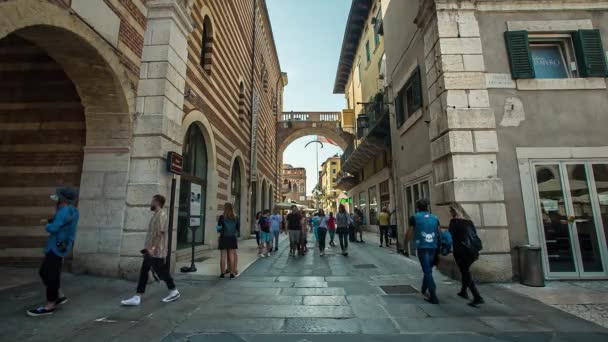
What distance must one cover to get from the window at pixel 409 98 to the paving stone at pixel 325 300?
19.2 ft

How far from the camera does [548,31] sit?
6852 millimetres

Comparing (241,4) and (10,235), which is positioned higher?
(241,4)

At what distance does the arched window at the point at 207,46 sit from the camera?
33.6 ft

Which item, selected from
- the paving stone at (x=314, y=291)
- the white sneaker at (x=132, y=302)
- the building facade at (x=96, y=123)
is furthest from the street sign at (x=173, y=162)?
the paving stone at (x=314, y=291)

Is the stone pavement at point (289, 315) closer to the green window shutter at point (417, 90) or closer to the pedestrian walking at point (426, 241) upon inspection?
the pedestrian walking at point (426, 241)

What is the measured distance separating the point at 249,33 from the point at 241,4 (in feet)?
6.51

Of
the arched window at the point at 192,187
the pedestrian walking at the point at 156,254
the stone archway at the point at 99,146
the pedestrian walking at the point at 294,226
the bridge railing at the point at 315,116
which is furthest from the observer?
the bridge railing at the point at 315,116

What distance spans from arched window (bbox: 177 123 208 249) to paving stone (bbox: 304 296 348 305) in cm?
441

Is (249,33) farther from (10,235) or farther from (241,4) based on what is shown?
(10,235)

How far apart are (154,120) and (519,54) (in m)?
8.42

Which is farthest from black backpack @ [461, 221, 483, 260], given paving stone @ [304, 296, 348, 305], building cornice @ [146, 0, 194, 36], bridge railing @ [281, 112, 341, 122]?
bridge railing @ [281, 112, 341, 122]

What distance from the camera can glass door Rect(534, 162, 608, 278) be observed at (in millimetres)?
6055

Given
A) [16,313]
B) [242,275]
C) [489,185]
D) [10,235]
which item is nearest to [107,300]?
[16,313]

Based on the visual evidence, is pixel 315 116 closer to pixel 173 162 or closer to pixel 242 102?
pixel 242 102
